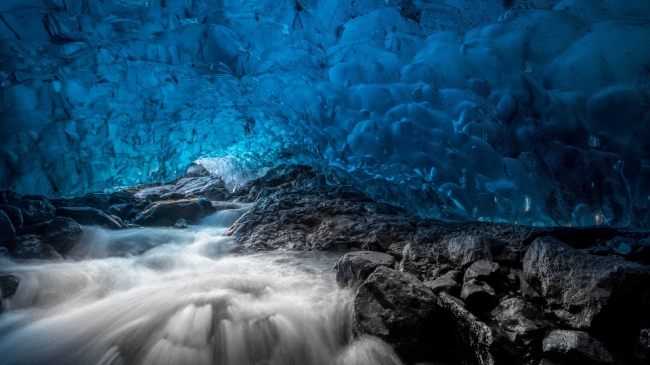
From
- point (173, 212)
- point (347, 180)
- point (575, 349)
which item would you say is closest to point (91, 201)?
point (173, 212)

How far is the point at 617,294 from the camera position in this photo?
2328mm

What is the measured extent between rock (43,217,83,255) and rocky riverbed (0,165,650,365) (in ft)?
0.07

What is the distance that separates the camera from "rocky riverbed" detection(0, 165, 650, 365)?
7.47ft

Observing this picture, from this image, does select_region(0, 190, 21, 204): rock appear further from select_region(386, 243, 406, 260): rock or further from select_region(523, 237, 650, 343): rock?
select_region(523, 237, 650, 343): rock

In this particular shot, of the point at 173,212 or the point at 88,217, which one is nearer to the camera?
the point at 88,217

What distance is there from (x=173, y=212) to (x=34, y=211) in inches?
124

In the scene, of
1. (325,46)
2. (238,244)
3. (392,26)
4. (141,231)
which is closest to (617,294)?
(392,26)

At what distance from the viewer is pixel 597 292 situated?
2.39 meters

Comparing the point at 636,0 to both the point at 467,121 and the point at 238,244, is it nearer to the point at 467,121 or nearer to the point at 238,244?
the point at 467,121

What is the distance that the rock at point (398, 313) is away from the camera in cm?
255

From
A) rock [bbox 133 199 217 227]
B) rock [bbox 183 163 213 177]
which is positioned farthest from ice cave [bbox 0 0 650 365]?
rock [bbox 183 163 213 177]

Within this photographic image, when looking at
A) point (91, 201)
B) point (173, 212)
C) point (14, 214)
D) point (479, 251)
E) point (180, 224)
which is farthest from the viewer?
point (91, 201)

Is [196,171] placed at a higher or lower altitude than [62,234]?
higher

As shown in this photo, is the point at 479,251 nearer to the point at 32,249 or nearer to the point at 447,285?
the point at 447,285
